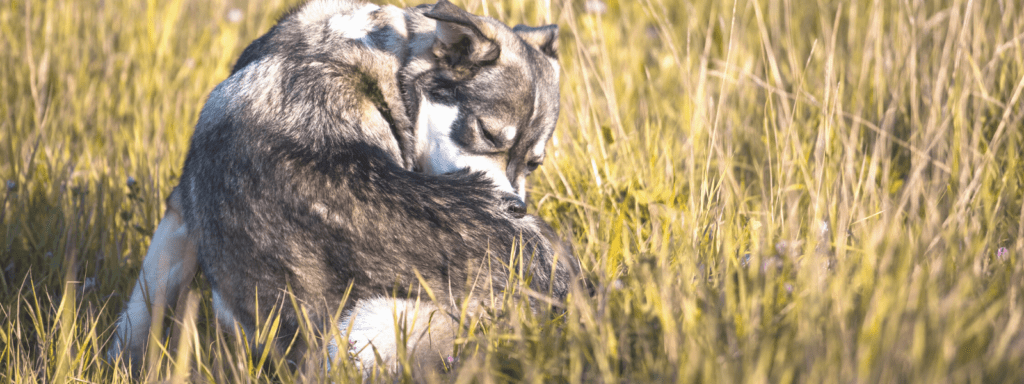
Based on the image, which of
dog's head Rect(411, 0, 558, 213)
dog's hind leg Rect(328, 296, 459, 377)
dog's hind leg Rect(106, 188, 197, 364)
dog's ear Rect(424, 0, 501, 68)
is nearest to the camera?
dog's hind leg Rect(328, 296, 459, 377)

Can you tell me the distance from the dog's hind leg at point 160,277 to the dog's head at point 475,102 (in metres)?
0.92

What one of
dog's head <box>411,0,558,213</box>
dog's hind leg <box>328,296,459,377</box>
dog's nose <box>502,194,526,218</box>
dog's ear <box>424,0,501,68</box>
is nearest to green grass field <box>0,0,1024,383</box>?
dog's hind leg <box>328,296,459,377</box>

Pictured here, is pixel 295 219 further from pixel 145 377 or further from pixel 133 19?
pixel 133 19

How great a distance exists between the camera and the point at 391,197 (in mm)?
2215

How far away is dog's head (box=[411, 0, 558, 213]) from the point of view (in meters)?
2.75

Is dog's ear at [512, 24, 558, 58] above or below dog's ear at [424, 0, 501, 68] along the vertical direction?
below

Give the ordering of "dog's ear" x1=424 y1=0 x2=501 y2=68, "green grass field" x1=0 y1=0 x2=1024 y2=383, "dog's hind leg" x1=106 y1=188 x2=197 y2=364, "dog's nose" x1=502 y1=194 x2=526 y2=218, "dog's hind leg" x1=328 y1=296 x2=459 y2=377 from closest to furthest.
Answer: "green grass field" x1=0 y1=0 x2=1024 y2=383
"dog's hind leg" x1=328 y1=296 x2=459 y2=377
"dog's nose" x1=502 y1=194 x2=526 y2=218
"dog's hind leg" x1=106 y1=188 x2=197 y2=364
"dog's ear" x1=424 y1=0 x2=501 y2=68

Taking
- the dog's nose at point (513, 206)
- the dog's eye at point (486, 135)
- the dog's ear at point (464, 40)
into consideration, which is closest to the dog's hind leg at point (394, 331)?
the dog's nose at point (513, 206)

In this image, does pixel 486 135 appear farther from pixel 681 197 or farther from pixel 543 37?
pixel 681 197

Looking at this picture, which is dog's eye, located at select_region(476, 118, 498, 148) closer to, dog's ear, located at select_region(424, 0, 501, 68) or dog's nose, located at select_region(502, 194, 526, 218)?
dog's ear, located at select_region(424, 0, 501, 68)

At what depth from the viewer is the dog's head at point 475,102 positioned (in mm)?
2748

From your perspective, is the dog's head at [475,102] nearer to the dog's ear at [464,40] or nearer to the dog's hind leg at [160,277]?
the dog's ear at [464,40]

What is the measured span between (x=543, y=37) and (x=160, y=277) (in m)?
1.98

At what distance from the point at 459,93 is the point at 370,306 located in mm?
1028
